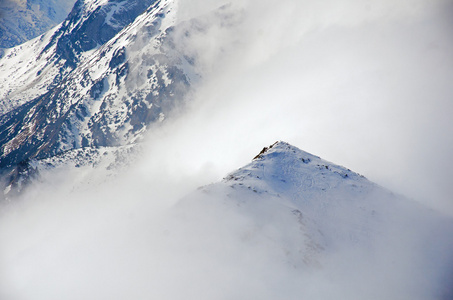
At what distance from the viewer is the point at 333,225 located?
46.8m

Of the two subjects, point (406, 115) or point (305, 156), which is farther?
point (406, 115)

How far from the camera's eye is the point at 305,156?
5991cm

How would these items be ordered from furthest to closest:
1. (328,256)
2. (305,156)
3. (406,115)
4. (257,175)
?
(406,115), (305,156), (257,175), (328,256)

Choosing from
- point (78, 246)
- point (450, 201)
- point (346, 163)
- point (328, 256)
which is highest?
point (346, 163)

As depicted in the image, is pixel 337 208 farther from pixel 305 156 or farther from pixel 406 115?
pixel 406 115

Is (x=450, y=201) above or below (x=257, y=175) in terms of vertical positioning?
above

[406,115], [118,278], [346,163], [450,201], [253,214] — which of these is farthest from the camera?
[406,115]

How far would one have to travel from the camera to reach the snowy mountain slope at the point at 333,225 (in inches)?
1551

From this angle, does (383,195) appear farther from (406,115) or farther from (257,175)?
(406,115)

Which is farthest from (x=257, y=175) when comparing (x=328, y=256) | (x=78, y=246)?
(x=78, y=246)

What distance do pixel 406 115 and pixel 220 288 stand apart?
200 m

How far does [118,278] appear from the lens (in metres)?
37.5

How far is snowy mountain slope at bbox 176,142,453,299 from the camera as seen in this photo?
129 ft

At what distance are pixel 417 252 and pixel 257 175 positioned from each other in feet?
84.6
